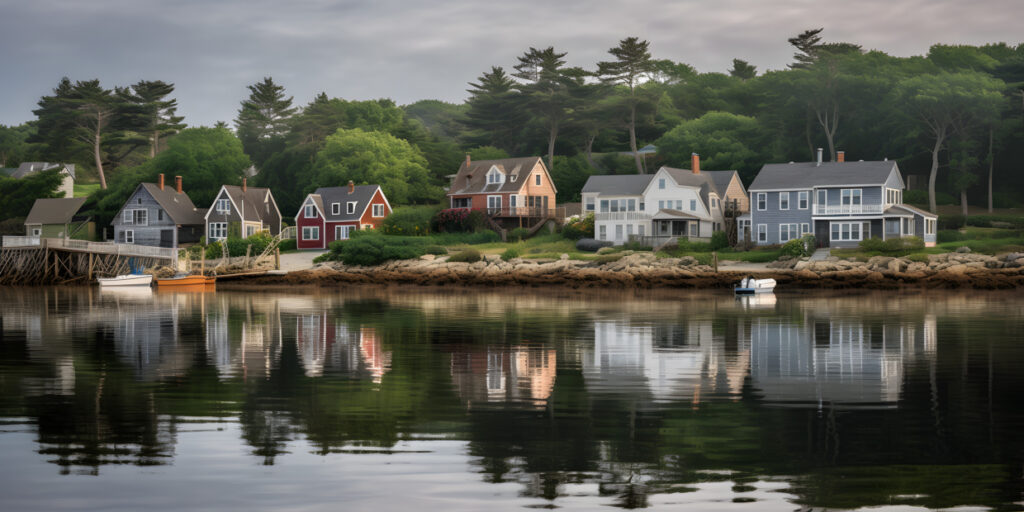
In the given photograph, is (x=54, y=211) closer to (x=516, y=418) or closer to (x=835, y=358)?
(x=835, y=358)

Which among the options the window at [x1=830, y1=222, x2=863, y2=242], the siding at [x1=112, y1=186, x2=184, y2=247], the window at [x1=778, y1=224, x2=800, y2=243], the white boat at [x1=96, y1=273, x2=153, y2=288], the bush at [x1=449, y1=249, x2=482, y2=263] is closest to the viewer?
the bush at [x1=449, y1=249, x2=482, y2=263]

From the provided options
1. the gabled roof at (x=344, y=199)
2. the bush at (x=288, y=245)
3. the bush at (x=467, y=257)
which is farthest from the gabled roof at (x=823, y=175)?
the bush at (x=288, y=245)

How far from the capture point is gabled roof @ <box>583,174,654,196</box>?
8700 cm

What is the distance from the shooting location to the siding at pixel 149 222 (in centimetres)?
9888

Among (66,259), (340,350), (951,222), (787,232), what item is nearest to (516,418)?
(340,350)

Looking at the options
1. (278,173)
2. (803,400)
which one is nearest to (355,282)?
(278,173)

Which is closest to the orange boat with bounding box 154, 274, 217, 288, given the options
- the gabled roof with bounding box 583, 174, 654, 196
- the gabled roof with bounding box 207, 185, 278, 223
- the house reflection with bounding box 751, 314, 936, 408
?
the gabled roof with bounding box 207, 185, 278, 223

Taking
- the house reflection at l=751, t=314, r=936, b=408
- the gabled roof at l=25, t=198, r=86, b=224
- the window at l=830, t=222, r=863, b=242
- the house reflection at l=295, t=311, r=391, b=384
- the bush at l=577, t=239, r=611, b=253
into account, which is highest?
the gabled roof at l=25, t=198, r=86, b=224

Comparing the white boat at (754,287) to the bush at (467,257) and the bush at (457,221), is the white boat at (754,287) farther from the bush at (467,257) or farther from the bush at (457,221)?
the bush at (457,221)

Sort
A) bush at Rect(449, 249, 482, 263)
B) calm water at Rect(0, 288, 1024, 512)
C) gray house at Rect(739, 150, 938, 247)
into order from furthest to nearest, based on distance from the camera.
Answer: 1. gray house at Rect(739, 150, 938, 247)
2. bush at Rect(449, 249, 482, 263)
3. calm water at Rect(0, 288, 1024, 512)

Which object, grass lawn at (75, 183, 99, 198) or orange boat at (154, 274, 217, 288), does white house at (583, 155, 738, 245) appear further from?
grass lawn at (75, 183, 99, 198)

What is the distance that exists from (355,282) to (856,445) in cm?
6202

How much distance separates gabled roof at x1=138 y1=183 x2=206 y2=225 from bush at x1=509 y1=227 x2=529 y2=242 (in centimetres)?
3433

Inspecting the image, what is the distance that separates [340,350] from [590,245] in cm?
5307
